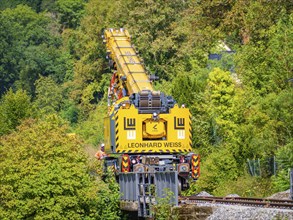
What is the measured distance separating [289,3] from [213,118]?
355 inches

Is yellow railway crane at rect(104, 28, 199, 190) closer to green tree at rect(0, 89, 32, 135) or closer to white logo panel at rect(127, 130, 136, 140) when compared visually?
white logo panel at rect(127, 130, 136, 140)

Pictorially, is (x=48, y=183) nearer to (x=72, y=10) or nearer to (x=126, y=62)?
(x=126, y=62)

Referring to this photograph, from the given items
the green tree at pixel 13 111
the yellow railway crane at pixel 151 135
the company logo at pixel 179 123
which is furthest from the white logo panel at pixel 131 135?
the green tree at pixel 13 111

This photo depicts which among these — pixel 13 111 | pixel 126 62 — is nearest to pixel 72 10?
pixel 13 111

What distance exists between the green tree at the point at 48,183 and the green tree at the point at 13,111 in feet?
66.2

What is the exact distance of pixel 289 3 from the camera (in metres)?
67.8

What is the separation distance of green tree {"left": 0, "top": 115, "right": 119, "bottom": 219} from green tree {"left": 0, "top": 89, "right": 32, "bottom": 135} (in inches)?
795

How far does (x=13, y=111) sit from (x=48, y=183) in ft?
82.2

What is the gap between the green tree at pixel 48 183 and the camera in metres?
41.8

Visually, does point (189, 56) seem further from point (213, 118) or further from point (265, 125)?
point (265, 125)

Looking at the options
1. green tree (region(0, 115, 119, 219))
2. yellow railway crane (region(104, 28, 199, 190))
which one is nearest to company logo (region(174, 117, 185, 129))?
yellow railway crane (region(104, 28, 199, 190))

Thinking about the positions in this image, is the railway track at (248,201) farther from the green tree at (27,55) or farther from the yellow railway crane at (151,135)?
the green tree at (27,55)

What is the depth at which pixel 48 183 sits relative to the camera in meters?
42.2

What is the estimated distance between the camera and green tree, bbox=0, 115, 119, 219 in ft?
137
